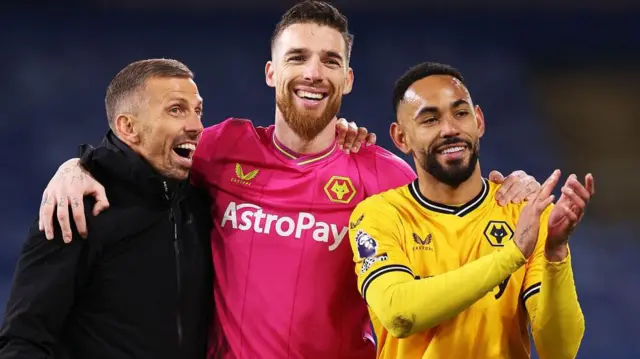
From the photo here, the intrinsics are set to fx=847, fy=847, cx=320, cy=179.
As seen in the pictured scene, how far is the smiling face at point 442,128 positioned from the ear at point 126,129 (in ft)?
3.06

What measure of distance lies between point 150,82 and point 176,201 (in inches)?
16.6

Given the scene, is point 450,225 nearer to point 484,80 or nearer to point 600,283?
point 600,283

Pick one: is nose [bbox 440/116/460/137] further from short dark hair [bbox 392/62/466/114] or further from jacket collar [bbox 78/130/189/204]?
jacket collar [bbox 78/130/189/204]

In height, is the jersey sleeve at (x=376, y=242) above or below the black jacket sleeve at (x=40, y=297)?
above

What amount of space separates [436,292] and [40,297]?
119 centimetres

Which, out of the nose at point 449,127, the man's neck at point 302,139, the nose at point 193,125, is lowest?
the nose at point 449,127

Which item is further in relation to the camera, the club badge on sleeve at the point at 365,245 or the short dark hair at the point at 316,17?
the short dark hair at the point at 316,17

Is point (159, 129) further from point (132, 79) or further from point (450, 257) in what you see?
point (450, 257)

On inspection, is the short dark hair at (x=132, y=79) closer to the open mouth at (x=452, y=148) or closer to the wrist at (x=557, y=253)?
the open mouth at (x=452, y=148)

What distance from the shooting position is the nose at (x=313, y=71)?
9.93 ft

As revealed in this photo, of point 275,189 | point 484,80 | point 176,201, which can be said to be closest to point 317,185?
point 275,189

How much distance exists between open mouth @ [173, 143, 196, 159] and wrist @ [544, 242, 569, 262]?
1326 millimetres

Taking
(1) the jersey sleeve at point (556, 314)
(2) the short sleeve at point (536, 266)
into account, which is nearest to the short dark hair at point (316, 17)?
(2) the short sleeve at point (536, 266)

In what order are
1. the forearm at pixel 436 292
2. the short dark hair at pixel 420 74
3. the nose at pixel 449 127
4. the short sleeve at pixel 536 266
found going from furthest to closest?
the short dark hair at pixel 420 74 → the nose at pixel 449 127 → the short sleeve at pixel 536 266 → the forearm at pixel 436 292
